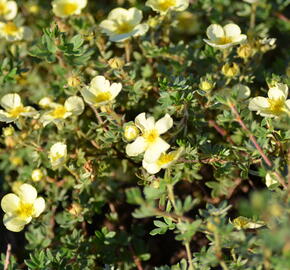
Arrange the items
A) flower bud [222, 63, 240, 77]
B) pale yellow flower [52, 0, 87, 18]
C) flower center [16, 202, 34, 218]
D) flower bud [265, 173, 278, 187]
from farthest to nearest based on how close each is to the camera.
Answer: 1. pale yellow flower [52, 0, 87, 18]
2. flower bud [222, 63, 240, 77]
3. flower center [16, 202, 34, 218]
4. flower bud [265, 173, 278, 187]

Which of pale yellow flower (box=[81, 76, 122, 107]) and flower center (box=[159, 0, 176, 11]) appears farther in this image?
flower center (box=[159, 0, 176, 11])

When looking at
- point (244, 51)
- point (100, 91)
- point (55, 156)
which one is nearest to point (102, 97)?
point (100, 91)

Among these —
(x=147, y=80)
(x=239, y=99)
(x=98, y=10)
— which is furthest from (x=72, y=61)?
(x=98, y=10)

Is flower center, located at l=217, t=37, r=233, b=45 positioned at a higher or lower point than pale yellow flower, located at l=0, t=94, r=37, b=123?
higher

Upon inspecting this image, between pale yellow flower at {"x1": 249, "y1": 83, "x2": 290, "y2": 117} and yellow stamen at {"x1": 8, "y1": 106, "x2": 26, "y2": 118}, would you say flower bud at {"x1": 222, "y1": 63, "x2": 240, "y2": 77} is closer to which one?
pale yellow flower at {"x1": 249, "y1": 83, "x2": 290, "y2": 117}

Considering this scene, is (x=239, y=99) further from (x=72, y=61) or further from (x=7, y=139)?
(x=7, y=139)

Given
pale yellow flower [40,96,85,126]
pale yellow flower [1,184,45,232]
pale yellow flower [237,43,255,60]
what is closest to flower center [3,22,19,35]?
pale yellow flower [40,96,85,126]

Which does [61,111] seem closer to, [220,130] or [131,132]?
[131,132]
